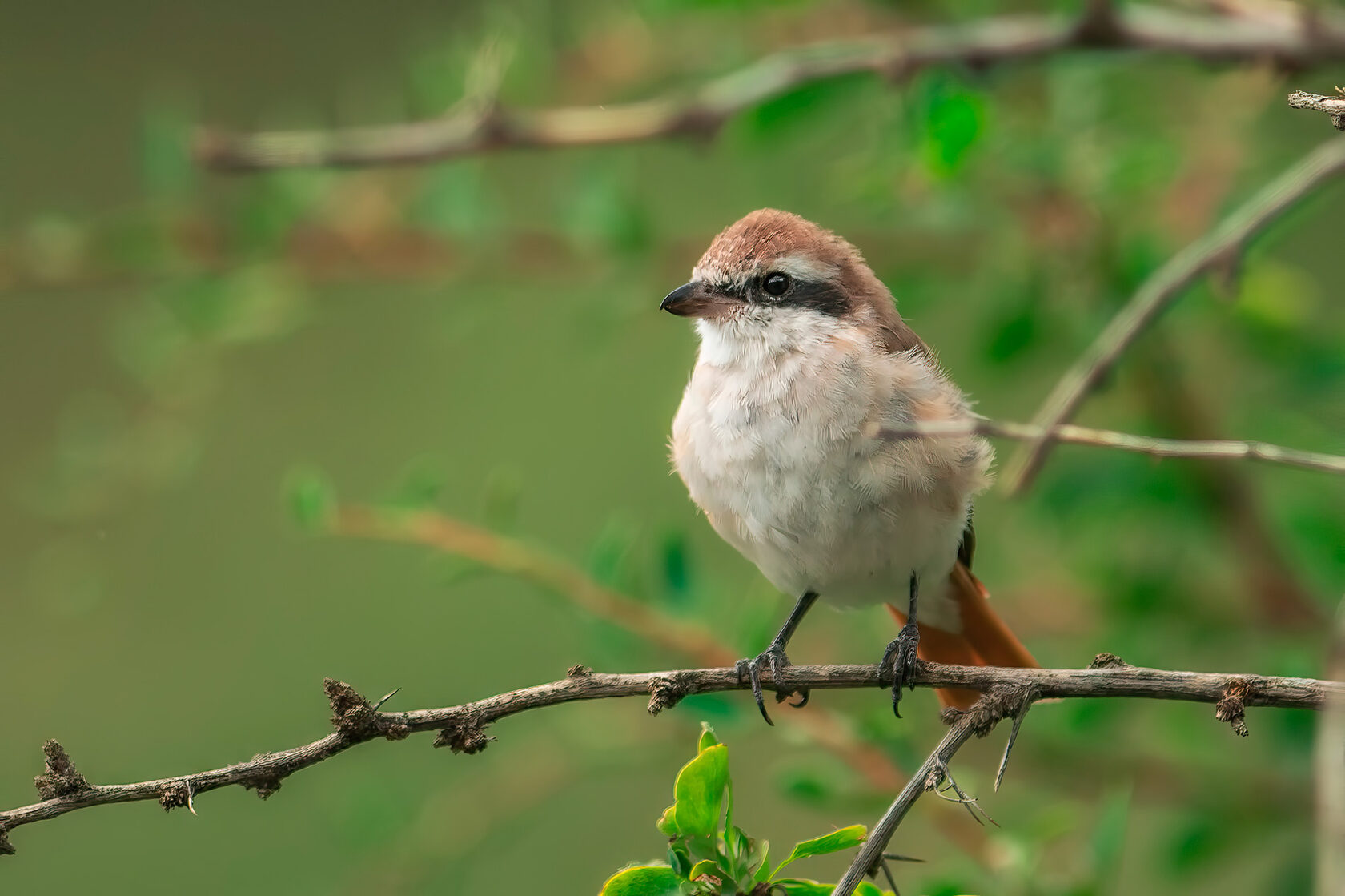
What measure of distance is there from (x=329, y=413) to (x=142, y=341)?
97.4 inches

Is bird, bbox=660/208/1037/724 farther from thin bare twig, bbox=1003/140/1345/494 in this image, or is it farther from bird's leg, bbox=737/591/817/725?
thin bare twig, bbox=1003/140/1345/494

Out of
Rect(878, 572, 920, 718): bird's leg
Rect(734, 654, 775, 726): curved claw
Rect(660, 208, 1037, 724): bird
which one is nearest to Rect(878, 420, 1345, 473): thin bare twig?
Rect(878, 572, 920, 718): bird's leg

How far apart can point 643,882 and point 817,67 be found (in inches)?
45.3

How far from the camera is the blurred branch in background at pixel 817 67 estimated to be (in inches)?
67.7

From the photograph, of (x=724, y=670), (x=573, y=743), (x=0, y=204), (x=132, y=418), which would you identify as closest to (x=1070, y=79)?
(x=724, y=670)

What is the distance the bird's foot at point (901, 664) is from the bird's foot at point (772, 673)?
5.3 inches

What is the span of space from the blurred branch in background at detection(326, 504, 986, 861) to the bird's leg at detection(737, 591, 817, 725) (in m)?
0.07

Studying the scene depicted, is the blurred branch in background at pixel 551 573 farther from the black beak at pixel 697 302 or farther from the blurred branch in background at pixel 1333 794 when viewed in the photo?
the blurred branch in background at pixel 1333 794

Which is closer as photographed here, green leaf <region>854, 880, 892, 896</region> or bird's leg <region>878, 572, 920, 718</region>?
green leaf <region>854, 880, 892, 896</region>

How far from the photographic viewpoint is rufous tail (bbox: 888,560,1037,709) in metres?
2.44

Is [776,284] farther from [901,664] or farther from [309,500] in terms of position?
[309,500]

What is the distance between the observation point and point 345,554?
5320 millimetres

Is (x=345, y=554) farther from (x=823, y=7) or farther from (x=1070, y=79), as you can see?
(x=1070, y=79)

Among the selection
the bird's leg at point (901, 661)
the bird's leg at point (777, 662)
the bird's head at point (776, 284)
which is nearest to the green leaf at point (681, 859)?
the bird's leg at point (777, 662)
